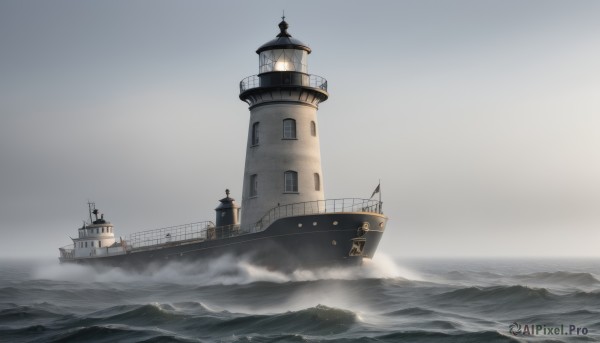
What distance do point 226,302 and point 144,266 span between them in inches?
649

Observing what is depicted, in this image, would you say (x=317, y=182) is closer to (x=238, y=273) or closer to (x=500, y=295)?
(x=238, y=273)

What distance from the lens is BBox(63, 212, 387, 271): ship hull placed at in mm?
34156

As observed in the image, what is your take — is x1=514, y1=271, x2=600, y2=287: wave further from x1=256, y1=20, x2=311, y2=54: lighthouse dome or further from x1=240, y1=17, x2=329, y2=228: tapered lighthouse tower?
x1=256, y1=20, x2=311, y2=54: lighthouse dome

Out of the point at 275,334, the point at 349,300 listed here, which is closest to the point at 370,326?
the point at 275,334

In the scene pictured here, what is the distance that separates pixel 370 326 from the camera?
1962cm

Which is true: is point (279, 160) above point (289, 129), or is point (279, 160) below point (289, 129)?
below

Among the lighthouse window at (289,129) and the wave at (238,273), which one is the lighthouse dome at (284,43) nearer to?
the lighthouse window at (289,129)

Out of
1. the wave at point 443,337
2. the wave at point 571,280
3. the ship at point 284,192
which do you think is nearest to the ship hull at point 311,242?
the ship at point 284,192

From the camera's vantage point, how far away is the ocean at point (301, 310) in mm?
18703

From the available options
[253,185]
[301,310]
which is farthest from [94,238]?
[301,310]

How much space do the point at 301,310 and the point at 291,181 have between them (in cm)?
1756

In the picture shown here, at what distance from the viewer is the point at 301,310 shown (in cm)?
2177

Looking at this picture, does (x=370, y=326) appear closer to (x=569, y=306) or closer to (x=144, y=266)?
(x=569, y=306)

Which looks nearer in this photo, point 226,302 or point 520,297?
point 520,297
